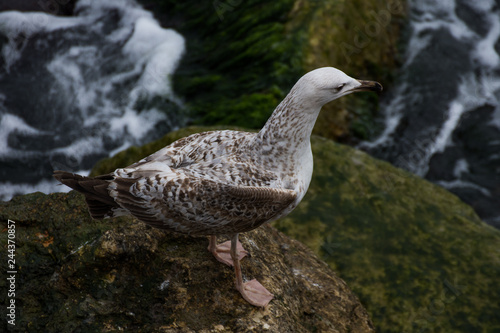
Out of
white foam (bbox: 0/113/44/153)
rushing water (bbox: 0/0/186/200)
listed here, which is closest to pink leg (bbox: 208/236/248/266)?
rushing water (bbox: 0/0/186/200)

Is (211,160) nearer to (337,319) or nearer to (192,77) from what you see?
(337,319)

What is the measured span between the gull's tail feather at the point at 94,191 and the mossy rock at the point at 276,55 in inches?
205

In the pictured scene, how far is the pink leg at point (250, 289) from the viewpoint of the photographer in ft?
14.6

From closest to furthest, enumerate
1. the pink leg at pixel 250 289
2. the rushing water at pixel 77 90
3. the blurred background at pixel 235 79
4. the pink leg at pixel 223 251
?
the pink leg at pixel 250 289, the pink leg at pixel 223 251, the blurred background at pixel 235 79, the rushing water at pixel 77 90

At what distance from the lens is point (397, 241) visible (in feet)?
21.7

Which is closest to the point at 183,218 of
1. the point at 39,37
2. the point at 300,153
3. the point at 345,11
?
the point at 300,153

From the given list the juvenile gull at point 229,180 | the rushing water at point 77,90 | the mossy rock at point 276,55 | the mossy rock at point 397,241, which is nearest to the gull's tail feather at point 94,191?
the juvenile gull at point 229,180

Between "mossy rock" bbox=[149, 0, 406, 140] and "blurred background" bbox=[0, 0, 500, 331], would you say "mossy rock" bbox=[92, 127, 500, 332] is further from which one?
"blurred background" bbox=[0, 0, 500, 331]

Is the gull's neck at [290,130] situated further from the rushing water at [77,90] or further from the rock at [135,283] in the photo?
the rushing water at [77,90]

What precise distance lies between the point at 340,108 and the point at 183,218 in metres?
6.34

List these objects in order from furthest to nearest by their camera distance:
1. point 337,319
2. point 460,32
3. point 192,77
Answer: point 460,32 < point 192,77 < point 337,319

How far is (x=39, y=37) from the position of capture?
460 inches

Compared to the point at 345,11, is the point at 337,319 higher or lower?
lower

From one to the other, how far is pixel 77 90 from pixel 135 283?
298 inches
